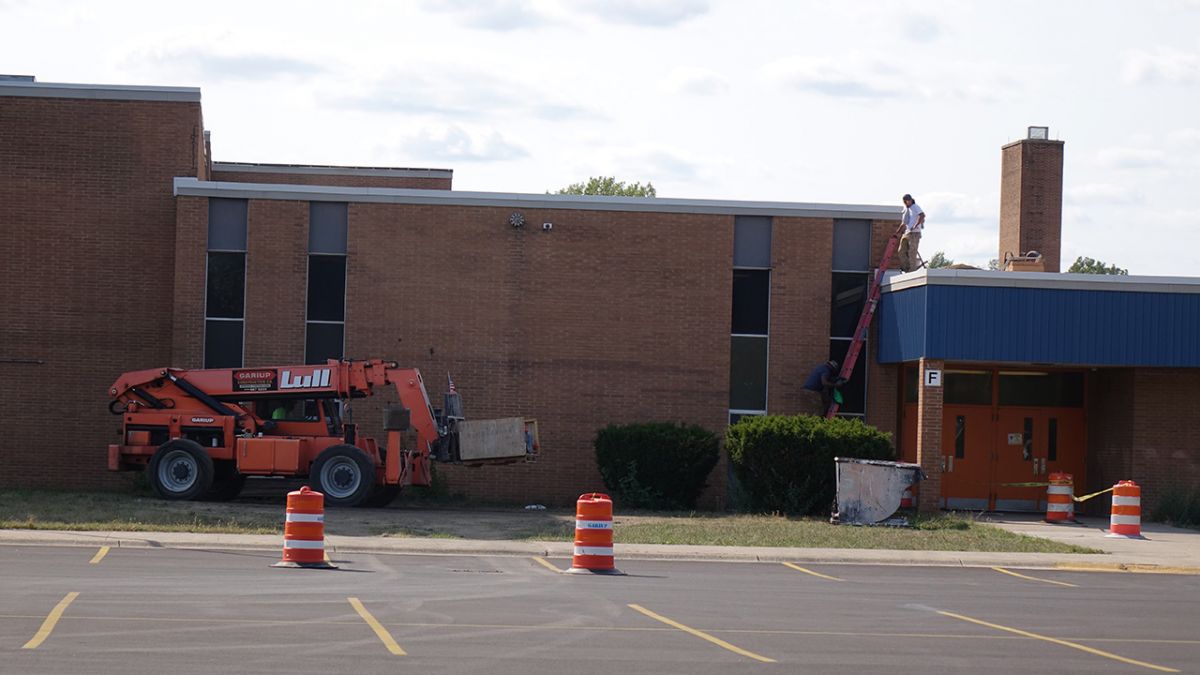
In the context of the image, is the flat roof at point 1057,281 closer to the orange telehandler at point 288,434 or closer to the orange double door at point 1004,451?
the orange double door at point 1004,451

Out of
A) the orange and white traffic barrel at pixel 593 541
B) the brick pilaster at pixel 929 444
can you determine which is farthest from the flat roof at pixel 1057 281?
the orange and white traffic barrel at pixel 593 541

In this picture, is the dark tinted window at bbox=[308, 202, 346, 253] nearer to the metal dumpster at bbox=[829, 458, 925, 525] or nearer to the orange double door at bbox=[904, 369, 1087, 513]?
the metal dumpster at bbox=[829, 458, 925, 525]

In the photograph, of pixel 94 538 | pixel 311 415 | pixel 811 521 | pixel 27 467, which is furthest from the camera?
pixel 27 467

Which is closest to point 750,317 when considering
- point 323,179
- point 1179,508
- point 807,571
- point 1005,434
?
point 1005,434

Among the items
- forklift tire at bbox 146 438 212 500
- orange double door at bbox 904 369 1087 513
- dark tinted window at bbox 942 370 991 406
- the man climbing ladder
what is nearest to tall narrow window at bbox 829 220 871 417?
the man climbing ladder

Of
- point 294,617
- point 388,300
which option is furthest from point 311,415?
point 294,617

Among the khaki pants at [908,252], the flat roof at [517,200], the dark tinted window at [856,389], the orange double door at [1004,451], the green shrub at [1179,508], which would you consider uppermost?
the flat roof at [517,200]

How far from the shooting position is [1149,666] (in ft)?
41.1

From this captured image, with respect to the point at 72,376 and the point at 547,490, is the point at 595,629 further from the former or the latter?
the point at 72,376

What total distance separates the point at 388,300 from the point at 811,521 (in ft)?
33.1

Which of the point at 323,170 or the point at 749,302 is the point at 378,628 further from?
the point at 323,170

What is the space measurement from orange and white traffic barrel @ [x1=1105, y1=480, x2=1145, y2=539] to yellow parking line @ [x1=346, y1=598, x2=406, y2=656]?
53.4 feet

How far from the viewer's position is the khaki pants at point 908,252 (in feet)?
102

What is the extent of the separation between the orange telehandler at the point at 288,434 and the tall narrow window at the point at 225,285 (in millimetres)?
2686
